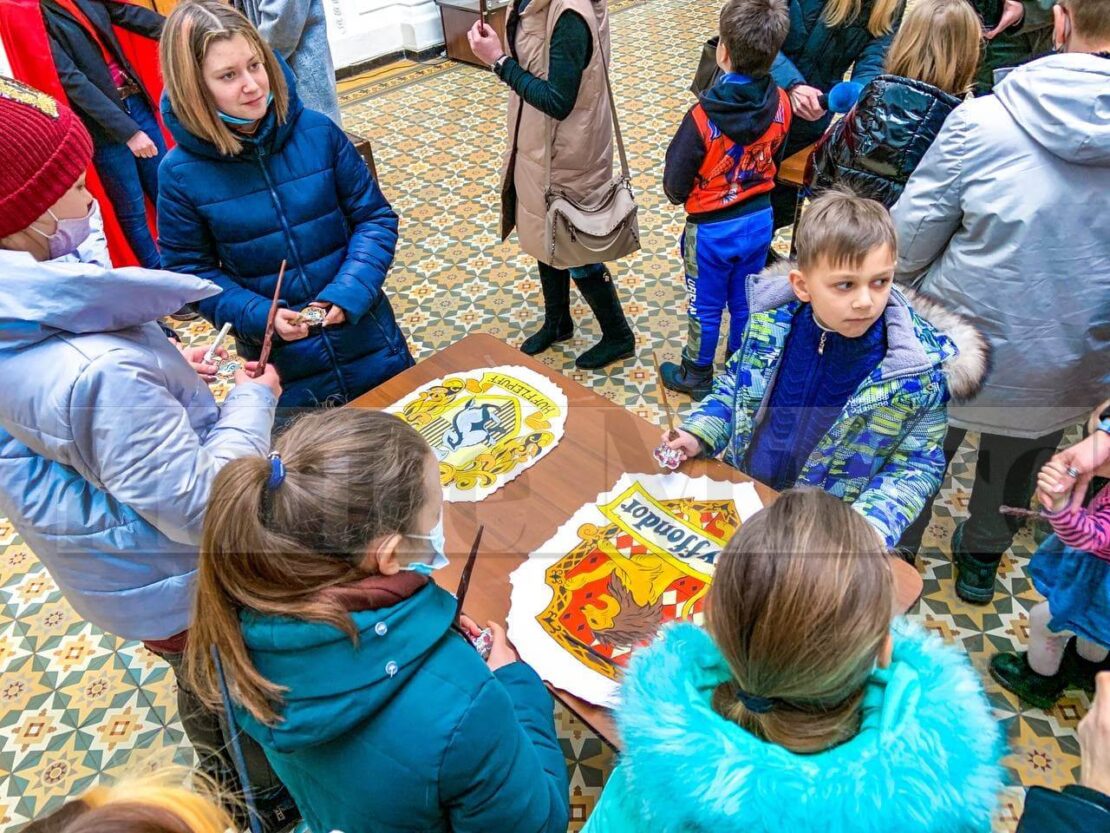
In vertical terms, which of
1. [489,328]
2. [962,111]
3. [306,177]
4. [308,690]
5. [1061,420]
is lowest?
[489,328]

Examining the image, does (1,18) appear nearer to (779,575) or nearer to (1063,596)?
(779,575)

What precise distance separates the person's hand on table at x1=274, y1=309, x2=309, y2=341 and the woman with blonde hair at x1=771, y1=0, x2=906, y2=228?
210cm

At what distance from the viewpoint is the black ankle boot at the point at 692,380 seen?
3.14m

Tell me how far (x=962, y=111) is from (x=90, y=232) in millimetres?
1949

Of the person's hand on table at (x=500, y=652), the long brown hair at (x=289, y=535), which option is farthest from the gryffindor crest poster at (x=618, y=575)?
the long brown hair at (x=289, y=535)

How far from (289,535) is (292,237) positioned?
134cm

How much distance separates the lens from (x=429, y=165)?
4.93 m

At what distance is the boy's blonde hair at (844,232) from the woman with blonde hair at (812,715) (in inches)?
29.7

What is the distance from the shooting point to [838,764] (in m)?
0.83

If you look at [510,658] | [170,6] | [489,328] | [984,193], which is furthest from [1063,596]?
[170,6]

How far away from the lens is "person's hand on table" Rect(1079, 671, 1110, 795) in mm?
1008

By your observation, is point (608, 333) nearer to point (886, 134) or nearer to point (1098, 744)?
point (886, 134)

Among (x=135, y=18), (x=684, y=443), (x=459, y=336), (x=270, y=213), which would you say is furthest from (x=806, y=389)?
(x=135, y=18)

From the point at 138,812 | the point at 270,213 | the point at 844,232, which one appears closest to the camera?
the point at 138,812
